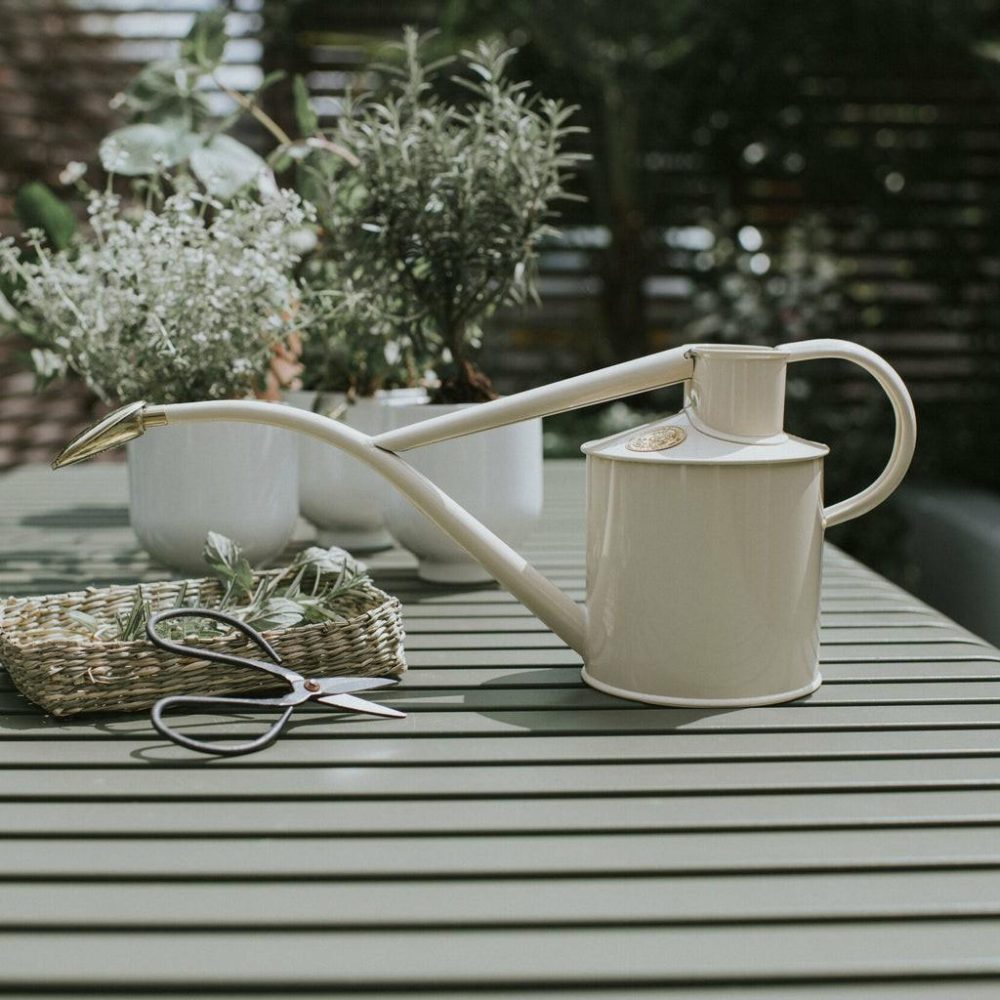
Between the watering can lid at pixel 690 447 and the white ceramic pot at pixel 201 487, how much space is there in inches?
18.4

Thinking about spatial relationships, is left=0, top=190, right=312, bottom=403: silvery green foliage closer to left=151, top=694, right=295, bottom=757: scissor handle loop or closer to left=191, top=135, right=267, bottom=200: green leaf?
left=191, top=135, right=267, bottom=200: green leaf

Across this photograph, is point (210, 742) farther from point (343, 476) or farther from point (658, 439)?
point (343, 476)

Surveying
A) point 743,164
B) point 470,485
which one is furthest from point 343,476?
Result: point 743,164

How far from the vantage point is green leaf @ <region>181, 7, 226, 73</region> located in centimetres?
161

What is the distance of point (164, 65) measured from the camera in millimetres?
1610

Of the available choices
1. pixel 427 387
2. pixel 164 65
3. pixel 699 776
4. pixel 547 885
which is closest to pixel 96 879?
pixel 547 885

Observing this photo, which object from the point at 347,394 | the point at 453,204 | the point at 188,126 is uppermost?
the point at 188,126

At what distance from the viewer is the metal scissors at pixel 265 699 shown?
792mm

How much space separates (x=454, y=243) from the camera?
3.89 feet

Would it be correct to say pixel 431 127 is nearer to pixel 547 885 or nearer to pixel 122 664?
pixel 122 664

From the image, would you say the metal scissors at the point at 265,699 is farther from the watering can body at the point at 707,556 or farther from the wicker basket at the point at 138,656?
the watering can body at the point at 707,556

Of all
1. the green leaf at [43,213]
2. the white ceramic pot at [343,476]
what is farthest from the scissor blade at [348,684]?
the green leaf at [43,213]

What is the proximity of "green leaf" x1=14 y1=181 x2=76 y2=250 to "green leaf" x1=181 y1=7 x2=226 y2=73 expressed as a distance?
273mm

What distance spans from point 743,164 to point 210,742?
12.3 ft
